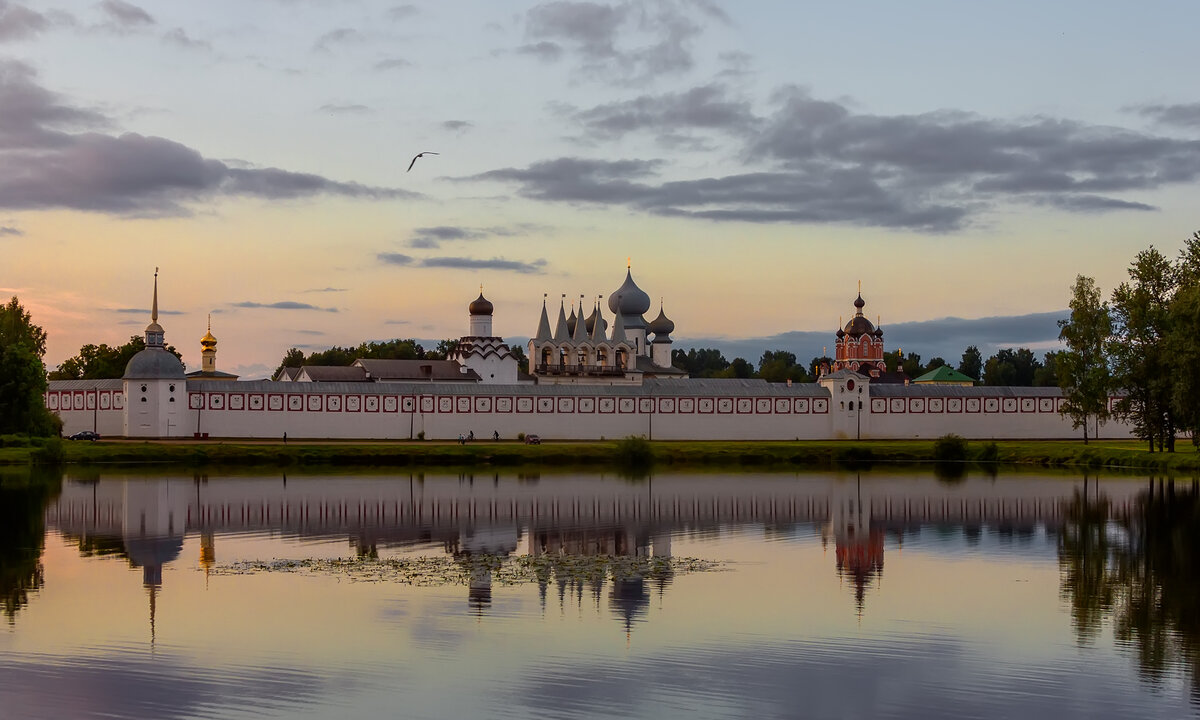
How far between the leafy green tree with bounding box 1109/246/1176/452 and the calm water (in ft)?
53.7

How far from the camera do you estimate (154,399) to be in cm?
Answer: 6125

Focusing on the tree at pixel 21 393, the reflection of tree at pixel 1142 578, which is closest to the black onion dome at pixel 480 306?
the tree at pixel 21 393

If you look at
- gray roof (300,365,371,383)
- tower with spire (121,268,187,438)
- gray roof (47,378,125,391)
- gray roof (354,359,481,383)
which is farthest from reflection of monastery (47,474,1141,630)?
gray roof (354,359,481,383)

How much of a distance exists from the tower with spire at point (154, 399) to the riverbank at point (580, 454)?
107 inches

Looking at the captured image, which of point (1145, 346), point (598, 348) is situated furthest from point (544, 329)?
point (1145, 346)

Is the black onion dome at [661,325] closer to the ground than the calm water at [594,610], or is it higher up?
higher up

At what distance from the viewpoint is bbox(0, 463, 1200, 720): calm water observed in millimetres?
14406

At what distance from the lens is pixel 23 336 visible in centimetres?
7369

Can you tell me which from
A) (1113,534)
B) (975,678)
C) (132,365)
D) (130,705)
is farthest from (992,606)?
(132,365)

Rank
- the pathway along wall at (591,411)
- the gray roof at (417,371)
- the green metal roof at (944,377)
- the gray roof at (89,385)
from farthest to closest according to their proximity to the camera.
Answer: the green metal roof at (944,377), the gray roof at (417,371), the gray roof at (89,385), the pathway along wall at (591,411)

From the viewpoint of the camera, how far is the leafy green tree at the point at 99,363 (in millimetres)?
77688

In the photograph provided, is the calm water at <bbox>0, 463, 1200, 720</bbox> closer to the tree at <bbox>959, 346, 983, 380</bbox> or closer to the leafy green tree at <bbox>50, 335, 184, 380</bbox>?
the leafy green tree at <bbox>50, 335, 184, 380</bbox>

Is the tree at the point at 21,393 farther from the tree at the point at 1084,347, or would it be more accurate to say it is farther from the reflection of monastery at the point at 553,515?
the tree at the point at 1084,347

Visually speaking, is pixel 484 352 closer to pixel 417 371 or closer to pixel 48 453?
pixel 417 371
